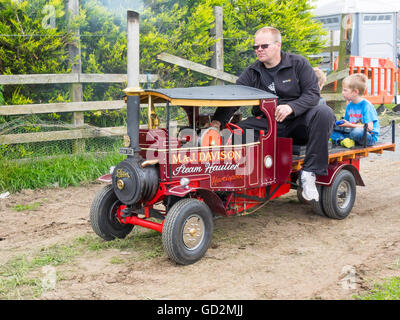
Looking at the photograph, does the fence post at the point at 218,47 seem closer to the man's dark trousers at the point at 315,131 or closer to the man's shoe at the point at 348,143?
the man's shoe at the point at 348,143

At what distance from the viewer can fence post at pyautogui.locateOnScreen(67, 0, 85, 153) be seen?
732cm

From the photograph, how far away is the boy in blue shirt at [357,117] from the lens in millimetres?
5656

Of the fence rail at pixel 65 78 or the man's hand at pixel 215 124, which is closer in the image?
the man's hand at pixel 215 124

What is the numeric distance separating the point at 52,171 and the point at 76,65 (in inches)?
69.0

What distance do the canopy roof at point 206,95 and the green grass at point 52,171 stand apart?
9.36 feet

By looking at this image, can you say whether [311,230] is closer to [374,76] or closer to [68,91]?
[68,91]

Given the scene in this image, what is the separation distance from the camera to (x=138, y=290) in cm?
344

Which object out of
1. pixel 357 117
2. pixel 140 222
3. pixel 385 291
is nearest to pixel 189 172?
pixel 140 222

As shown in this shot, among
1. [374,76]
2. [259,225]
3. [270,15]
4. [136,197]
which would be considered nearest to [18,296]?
[136,197]

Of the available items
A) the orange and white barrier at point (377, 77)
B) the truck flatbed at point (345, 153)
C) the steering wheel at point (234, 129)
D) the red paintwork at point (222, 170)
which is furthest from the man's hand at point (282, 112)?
the orange and white barrier at point (377, 77)

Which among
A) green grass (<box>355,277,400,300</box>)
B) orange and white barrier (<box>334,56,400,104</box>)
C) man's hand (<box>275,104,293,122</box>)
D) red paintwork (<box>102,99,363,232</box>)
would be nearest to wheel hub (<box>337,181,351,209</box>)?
red paintwork (<box>102,99,363,232</box>)

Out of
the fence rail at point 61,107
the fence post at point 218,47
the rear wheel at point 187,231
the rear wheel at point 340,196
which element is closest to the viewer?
the rear wheel at point 187,231

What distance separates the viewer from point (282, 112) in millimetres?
4645
